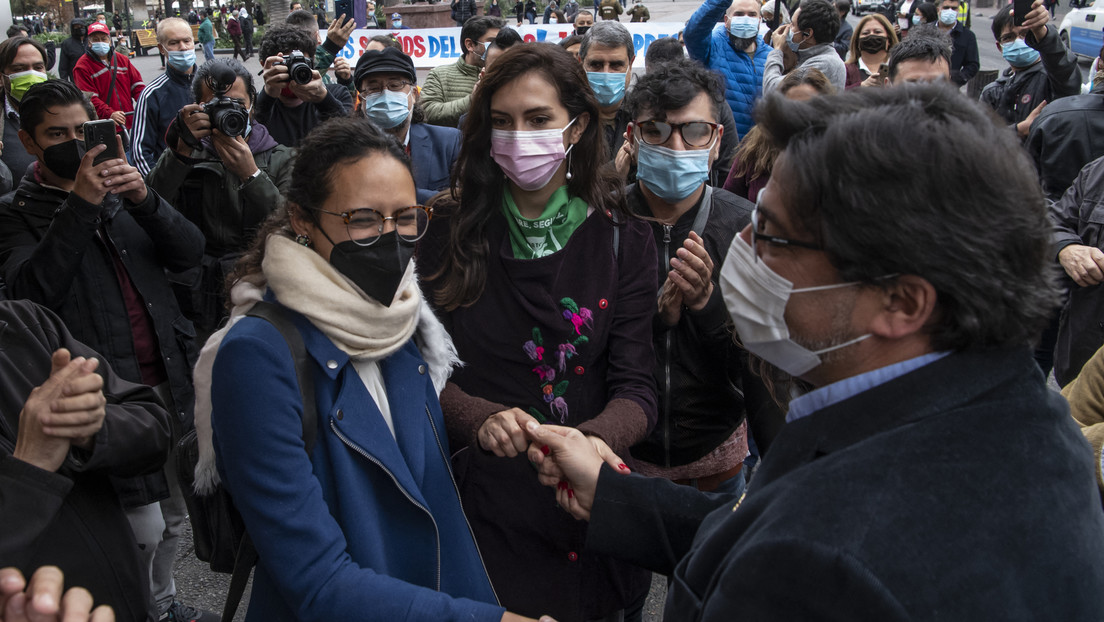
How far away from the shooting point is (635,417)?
2174 mm

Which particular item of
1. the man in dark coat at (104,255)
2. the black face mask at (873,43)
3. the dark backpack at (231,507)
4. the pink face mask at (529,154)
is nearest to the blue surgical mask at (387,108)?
the man in dark coat at (104,255)

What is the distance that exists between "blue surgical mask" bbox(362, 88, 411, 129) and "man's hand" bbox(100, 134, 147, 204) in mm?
1495

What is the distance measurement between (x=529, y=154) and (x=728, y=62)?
449 centimetres

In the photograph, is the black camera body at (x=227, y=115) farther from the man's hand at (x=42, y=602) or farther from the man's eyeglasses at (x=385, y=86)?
the man's hand at (x=42, y=602)

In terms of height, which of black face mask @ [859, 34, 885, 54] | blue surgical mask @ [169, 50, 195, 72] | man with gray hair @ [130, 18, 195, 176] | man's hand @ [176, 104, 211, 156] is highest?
man's hand @ [176, 104, 211, 156]

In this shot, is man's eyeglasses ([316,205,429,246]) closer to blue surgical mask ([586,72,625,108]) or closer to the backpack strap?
the backpack strap

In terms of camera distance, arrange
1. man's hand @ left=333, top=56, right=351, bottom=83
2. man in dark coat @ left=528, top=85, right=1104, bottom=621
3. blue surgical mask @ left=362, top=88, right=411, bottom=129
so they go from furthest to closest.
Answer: man's hand @ left=333, top=56, right=351, bottom=83
blue surgical mask @ left=362, top=88, right=411, bottom=129
man in dark coat @ left=528, top=85, right=1104, bottom=621

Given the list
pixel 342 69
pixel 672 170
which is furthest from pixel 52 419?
pixel 342 69

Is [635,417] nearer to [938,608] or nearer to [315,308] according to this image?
[315,308]

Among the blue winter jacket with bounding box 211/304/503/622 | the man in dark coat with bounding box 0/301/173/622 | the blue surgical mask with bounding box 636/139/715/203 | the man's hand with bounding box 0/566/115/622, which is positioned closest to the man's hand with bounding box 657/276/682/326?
the blue surgical mask with bounding box 636/139/715/203

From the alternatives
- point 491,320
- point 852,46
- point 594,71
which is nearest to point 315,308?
point 491,320

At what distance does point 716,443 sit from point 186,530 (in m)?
2.79

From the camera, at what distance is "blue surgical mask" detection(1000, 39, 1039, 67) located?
654cm

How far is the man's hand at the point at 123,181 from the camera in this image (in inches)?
116
